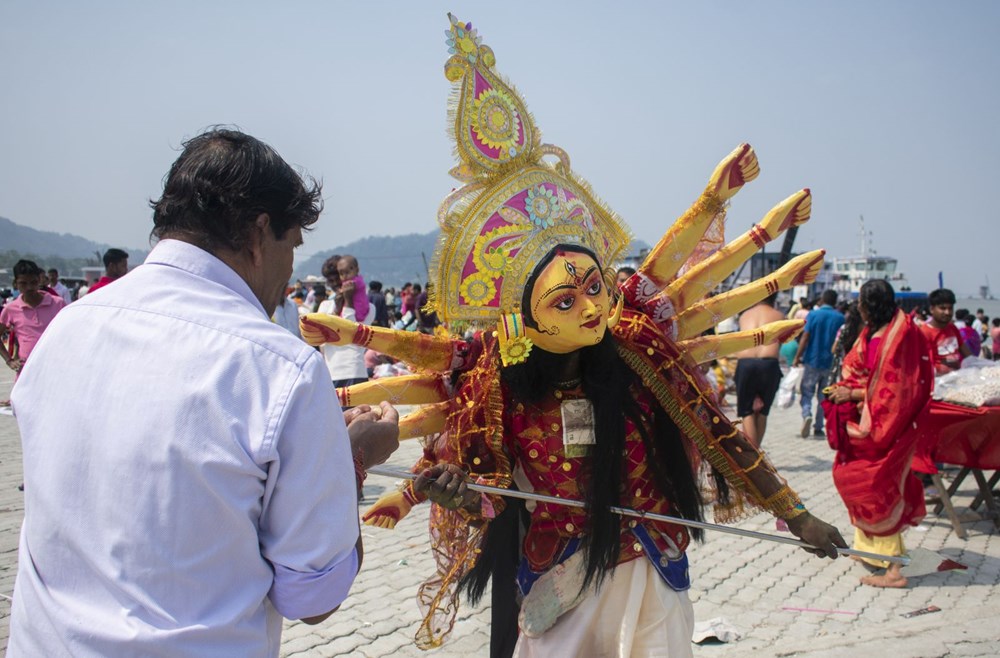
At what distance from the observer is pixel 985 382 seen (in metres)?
6.08

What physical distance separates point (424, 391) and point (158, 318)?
1674mm

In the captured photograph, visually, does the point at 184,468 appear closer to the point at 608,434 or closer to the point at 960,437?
the point at 608,434

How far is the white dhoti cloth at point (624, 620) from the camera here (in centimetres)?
267

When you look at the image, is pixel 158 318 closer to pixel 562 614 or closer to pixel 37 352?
pixel 37 352

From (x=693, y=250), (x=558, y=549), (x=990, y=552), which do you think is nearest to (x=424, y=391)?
(x=558, y=549)

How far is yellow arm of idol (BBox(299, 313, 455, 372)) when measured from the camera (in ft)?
9.21

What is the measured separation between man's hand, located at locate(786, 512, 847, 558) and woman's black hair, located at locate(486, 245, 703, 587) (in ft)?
1.12

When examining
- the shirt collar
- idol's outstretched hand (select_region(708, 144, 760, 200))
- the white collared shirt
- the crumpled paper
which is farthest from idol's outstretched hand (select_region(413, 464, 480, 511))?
the crumpled paper

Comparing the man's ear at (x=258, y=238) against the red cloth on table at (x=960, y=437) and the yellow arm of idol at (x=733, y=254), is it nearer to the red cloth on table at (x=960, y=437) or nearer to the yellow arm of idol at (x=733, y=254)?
the yellow arm of idol at (x=733, y=254)

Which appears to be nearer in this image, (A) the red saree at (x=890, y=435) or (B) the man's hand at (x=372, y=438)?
(B) the man's hand at (x=372, y=438)

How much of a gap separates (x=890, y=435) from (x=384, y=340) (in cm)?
366

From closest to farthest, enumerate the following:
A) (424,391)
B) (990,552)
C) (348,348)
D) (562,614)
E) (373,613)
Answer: (562,614), (424,391), (373,613), (990,552), (348,348)

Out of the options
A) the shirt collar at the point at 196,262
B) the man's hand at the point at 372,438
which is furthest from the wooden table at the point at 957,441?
the shirt collar at the point at 196,262

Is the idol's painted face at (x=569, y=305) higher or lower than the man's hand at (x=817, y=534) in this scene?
higher
